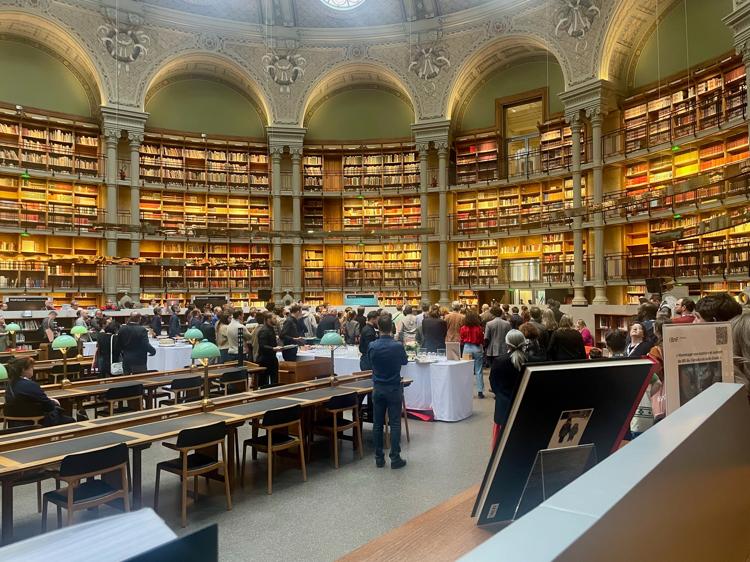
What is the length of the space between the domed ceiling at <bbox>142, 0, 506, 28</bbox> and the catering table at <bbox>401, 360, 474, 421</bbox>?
15601mm

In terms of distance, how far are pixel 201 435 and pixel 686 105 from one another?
14.9 meters

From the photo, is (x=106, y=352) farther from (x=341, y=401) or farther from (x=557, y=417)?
(x=557, y=417)

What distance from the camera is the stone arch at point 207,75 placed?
18.7 m

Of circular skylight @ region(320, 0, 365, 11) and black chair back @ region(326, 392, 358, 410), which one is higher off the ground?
circular skylight @ region(320, 0, 365, 11)

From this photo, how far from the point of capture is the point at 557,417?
3.96 ft

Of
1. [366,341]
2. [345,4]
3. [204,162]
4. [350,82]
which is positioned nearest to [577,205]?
[350,82]

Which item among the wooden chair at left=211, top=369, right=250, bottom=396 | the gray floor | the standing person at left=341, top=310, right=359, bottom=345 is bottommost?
the gray floor

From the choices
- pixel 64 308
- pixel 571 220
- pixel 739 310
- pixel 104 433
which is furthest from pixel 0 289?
pixel 739 310

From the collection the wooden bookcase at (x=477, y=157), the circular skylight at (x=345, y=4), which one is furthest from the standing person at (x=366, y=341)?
the circular skylight at (x=345, y=4)

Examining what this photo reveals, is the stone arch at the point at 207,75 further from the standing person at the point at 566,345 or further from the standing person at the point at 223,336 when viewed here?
the standing person at the point at 566,345

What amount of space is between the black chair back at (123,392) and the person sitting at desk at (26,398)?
3.20 ft

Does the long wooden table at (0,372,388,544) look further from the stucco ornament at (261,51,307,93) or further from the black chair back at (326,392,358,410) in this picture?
the stucco ornament at (261,51,307,93)

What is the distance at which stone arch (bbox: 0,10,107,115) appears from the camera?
16547 mm

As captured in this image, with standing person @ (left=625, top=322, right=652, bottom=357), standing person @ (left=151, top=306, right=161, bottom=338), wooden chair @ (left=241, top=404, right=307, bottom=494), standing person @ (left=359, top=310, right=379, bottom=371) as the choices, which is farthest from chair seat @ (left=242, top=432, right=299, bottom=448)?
standing person @ (left=151, top=306, right=161, bottom=338)
